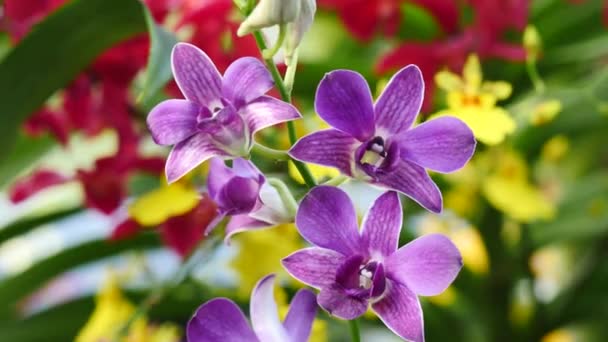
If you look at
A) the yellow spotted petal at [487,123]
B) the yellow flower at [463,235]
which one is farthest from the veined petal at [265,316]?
the yellow flower at [463,235]

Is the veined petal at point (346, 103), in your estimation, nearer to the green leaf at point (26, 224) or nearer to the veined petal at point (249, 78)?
the veined petal at point (249, 78)

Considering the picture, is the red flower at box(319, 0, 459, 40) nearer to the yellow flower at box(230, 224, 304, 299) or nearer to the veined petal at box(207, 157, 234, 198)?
the yellow flower at box(230, 224, 304, 299)

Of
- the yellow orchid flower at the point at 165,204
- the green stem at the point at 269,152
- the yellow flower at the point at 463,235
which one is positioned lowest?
the yellow flower at the point at 463,235

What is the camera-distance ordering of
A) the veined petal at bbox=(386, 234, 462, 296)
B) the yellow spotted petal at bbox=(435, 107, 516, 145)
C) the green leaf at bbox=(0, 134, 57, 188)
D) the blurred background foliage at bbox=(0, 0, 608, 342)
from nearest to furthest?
the veined petal at bbox=(386, 234, 462, 296) → the yellow spotted petal at bbox=(435, 107, 516, 145) → the blurred background foliage at bbox=(0, 0, 608, 342) → the green leaf at bbox=(0, 134, 57, 188)

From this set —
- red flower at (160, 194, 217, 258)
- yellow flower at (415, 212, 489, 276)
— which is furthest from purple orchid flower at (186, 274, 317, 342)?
yellow flower at (415, 212, 489, 276)

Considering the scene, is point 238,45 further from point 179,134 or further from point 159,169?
point 179,134

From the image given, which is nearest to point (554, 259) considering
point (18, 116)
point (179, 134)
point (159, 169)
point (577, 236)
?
point (577, 236)

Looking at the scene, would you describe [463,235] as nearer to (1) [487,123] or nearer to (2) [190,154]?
(1) [487,123]
